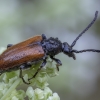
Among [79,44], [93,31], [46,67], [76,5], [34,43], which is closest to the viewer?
[46,67]

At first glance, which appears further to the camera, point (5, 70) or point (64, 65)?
point (64, 65)

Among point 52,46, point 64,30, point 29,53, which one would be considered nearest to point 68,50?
point 52,46

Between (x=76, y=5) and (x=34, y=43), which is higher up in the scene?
(x=76, y=5)

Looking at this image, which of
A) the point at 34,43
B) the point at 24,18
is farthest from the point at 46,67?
the point at 24,18

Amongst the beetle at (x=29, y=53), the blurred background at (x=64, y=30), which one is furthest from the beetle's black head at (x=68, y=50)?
→ the blurred background at (x=64, y=30)

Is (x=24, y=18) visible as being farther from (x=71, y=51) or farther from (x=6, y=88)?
(x=6, y=88)

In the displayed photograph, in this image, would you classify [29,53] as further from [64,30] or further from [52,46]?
[64,30]

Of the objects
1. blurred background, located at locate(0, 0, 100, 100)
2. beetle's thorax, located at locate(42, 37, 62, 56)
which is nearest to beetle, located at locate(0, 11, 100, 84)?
beetle's thorax, located at locate(42, 37, 62, 56)
